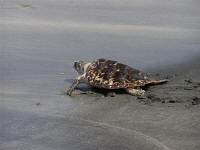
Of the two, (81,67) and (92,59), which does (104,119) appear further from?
(92,59)

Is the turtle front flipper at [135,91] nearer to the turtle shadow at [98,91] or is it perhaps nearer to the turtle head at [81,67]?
the turtle shadow at [98,91]

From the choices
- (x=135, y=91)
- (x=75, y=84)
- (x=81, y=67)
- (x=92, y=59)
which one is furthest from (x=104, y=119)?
(x=92, y=59)

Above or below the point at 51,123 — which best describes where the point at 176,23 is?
above

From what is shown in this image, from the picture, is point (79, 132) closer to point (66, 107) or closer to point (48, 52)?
point (66, 107)

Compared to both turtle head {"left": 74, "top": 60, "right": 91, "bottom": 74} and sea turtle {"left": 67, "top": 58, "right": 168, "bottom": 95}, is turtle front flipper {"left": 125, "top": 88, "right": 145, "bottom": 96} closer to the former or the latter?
sea turtle {"left": 67, "top": 58, "right": 168, "bottom": 95}

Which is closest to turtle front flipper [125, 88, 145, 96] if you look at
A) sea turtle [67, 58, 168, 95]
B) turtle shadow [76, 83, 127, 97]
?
sea turtle [67, 58, 168, 95]

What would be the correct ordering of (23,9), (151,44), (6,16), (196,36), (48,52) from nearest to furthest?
(48,52)
(151,44)
(196,36)
(6,16)
(23,9)

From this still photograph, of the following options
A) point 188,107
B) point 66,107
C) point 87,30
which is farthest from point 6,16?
point 188,107

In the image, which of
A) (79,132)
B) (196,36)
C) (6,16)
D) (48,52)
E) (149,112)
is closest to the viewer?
(79,132)
